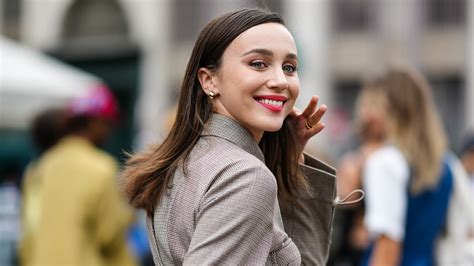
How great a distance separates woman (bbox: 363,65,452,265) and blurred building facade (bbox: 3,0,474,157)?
14222 mm

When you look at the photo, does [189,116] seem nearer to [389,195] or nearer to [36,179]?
[389,195]

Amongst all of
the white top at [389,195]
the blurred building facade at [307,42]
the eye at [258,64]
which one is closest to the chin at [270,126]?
the eye at [258,64]

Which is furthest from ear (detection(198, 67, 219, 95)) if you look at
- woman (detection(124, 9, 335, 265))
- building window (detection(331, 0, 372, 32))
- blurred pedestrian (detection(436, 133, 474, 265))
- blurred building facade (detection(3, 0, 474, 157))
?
building window (detection(331, 0, 372, 32))

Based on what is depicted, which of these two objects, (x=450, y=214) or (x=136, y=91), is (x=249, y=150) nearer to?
(x=450, y=214)

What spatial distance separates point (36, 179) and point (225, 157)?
3113 mm

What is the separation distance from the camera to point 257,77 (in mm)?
2258

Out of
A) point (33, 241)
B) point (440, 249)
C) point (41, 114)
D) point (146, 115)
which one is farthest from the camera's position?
point (146, 115)

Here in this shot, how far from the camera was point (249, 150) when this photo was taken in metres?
2.29

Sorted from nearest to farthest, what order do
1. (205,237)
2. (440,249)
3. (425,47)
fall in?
(205,237), (440,249), (425,47)

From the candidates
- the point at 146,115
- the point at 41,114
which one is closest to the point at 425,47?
the point at 146,115

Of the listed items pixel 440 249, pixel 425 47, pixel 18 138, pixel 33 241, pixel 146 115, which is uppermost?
pixel 440 249

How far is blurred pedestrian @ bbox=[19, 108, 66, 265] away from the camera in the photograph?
5.07 m

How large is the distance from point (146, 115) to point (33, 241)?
56.5 feet

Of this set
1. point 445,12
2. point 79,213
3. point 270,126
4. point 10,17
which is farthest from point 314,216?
point 10,17
